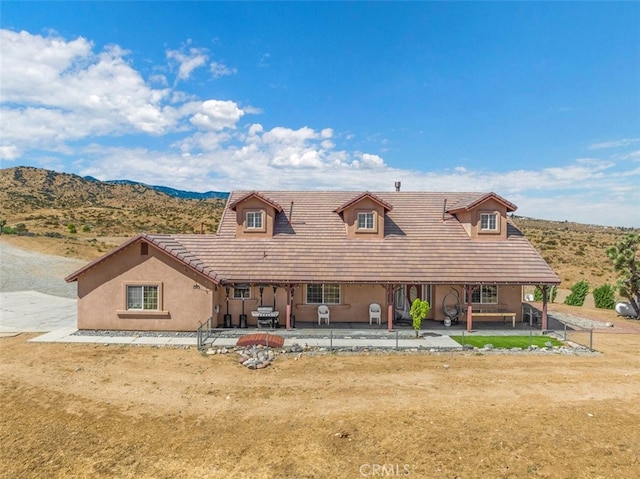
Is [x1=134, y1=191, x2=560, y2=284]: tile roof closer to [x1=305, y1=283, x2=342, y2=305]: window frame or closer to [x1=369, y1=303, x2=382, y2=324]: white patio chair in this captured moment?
[x1=305, y1=283, x2=342, y2=305]: window frame

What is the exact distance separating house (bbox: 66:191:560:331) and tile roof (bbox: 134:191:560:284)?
0.06 metres

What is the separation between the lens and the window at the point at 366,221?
2203 cm

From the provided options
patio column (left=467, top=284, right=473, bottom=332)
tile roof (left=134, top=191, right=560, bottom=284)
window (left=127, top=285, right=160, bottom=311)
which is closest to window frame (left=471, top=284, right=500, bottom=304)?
tile roof (left=134, top=191, right=560, bottom=284)

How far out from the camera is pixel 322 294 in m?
20.5

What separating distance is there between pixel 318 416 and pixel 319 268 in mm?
9890

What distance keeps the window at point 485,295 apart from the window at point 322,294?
7.60 m

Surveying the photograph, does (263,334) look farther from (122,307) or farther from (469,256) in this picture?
(469,256)

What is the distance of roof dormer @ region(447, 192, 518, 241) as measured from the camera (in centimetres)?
2173

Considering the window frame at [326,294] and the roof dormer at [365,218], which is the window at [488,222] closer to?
the roof dormer at [365,218]

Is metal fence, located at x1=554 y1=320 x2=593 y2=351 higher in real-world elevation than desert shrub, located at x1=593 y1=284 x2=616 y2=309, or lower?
lower

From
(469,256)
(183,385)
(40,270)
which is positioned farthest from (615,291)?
(40,270)

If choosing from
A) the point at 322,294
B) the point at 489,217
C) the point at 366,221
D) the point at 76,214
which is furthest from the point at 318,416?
the point at 76,214

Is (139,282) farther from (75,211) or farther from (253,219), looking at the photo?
(75,211)

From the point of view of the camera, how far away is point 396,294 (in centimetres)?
2133
